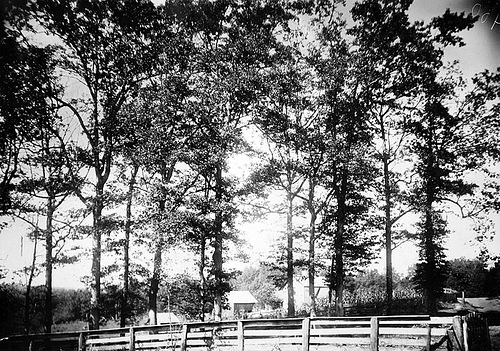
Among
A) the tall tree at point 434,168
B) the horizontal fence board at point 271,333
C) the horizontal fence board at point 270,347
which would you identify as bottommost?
the horizontal fence board at point 270,347

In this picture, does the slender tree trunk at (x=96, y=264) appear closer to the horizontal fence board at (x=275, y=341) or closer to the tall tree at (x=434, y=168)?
the horizontal fence board at (x=275, y=341)

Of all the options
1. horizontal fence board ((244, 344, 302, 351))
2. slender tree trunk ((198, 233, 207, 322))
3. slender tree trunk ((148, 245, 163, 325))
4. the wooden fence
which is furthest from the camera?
slender tree trunk ((198, 233, 207, 322))

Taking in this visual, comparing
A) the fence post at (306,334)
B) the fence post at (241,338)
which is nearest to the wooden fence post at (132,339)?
the fence post at (241,338)

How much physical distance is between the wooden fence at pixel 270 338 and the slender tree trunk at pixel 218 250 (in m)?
7.57

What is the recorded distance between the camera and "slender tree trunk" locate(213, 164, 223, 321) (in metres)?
18.0

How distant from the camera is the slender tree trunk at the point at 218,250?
58.9 feet

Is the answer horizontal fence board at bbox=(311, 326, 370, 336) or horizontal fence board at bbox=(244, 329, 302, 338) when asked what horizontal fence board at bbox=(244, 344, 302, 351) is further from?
horizontal fence board at bbox=(311, 326, 370, 336)

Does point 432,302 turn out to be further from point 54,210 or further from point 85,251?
point 54,210

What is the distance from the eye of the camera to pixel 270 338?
32.6ft

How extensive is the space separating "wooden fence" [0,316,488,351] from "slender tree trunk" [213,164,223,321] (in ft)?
24.8

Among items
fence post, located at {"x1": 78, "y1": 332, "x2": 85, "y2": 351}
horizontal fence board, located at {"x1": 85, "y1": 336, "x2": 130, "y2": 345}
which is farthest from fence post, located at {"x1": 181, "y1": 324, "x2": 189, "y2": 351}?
fence post, located at {"x1": 78, "y1": 332, "x2": 85, "y2": 351}

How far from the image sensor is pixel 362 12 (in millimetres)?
17922

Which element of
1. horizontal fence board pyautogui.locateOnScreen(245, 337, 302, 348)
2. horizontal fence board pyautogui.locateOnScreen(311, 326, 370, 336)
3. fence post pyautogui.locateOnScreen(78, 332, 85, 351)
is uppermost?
horizontal fence board pyautogui.locateOnScreen(311, 326, 370, 336)

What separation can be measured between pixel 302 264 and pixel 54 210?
15.1 m
